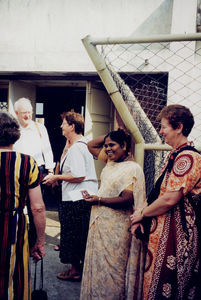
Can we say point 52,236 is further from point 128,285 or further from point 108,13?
point 108,13

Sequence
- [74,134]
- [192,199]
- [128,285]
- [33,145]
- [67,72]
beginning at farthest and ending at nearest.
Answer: [67,72] → [33,145] → [74,134] → [128,285] → [192,199]

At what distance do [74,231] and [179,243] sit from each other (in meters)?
1.78

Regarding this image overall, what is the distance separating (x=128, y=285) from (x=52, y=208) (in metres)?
4.63

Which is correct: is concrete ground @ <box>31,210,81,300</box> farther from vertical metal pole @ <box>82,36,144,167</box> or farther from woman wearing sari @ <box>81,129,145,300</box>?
vertical metal pole @ <box>82,36,144,167</box>

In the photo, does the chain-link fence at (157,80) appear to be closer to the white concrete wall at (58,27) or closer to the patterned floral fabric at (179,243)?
the white concrete wall at (58,27)

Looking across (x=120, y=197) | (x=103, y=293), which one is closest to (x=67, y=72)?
(x=120, y=197)

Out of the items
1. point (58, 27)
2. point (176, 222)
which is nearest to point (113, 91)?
point (176, 222)

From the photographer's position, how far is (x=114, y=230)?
2.58 meters

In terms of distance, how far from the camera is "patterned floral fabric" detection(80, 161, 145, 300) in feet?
8.22

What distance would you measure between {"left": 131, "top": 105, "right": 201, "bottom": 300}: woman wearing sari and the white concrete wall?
11.8 ft

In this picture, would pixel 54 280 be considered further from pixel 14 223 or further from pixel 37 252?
pixel 14 223

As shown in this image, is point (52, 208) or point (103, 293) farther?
point (52, 208)

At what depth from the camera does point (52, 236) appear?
515 centimetres

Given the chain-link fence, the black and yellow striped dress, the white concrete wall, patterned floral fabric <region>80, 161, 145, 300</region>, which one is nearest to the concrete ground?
patterned floral fabric <region>80, 161, 145, 300</region>
